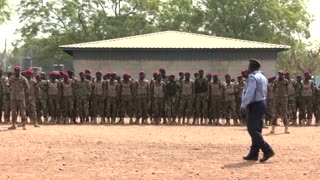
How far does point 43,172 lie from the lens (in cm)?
841

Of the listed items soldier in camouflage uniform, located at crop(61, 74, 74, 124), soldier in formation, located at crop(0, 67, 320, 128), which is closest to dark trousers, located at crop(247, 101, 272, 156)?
soldier in formation, located at crop(0, 67, 320, 128)

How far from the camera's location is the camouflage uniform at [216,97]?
1797 cm

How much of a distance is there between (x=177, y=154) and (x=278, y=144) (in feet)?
9.52

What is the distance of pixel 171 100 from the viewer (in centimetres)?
1828

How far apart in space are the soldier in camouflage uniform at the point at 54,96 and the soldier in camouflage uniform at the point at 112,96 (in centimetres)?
158

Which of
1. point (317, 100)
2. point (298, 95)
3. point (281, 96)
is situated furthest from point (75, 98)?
point (317, 100)

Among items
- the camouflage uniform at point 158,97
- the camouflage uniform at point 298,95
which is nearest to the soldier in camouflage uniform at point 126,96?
the camouflage uniform at point 158,97

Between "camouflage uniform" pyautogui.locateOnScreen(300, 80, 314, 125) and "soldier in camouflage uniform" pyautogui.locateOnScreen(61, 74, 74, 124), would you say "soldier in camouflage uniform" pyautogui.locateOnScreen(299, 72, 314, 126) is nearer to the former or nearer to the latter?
"camouflage uniform" pyautogui.locateOnScreen(300, 80, 314, 125)

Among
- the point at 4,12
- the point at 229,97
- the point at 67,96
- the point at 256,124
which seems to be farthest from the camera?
the point at 4,12

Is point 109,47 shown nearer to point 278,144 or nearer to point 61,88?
point 61,88

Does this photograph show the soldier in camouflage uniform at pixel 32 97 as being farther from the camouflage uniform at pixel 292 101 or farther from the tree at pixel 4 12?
the tree at pixel 4 12

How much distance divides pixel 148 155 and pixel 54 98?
27.3 ft

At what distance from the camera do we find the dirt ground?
27.3 ft

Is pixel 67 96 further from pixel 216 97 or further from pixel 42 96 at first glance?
pixel 216 97
